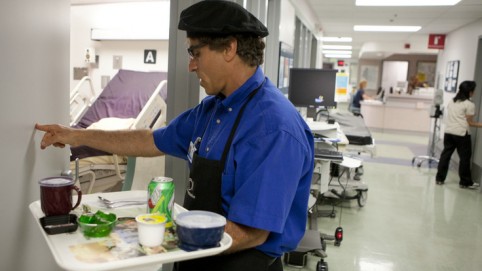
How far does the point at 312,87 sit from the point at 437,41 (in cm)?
707

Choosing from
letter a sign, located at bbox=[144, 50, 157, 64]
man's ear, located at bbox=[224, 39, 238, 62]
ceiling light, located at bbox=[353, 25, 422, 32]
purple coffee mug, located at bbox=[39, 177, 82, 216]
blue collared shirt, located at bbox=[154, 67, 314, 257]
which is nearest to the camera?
purple coffee mug, located at bbox=[39, 177, 82, 216]

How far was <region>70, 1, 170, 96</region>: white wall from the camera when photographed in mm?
5280

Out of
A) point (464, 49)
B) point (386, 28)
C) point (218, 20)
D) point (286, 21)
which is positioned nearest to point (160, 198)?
point (218, 20)

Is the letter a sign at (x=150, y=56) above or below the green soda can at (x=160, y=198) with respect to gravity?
above

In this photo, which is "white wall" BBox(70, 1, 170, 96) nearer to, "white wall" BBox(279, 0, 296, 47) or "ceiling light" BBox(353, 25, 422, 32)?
"white wall" BBox(279, 0, 296, 47)

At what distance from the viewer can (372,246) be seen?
3779 millimetres

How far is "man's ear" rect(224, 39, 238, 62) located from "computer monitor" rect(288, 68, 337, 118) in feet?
11.6

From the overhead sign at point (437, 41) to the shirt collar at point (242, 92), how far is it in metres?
10.3

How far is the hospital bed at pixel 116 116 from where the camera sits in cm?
346

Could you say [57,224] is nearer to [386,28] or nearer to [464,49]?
[464,49]

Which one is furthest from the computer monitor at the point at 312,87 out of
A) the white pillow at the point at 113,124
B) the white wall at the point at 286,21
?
the white pillow at the point at 113,124

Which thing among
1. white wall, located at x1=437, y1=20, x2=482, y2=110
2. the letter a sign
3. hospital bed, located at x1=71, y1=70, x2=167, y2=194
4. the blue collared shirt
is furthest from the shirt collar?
white wall, located at x1=437, y1=20, x2=482, y2=110

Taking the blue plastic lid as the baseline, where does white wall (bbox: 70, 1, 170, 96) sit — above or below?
above

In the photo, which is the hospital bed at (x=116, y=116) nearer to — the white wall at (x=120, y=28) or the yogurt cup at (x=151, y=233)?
the white wall at (x=120, y=28)
